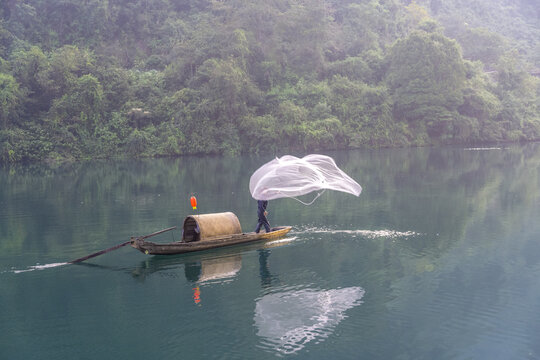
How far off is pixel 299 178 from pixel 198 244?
3209 millimetres

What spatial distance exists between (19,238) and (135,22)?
5629 centimetres

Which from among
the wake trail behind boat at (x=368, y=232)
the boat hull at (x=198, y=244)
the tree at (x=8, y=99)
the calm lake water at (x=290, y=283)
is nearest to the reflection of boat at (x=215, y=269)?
the calm lake water at (x=290, y=283)

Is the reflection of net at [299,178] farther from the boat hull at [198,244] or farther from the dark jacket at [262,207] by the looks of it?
the boat hull at [198,244]

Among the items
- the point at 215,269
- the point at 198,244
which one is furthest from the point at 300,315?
the point at 198,244

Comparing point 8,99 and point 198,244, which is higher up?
point 8,99

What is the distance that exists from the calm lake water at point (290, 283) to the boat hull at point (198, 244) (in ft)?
0.90

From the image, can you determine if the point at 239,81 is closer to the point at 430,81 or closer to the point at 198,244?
the point at 430,81

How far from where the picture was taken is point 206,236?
13844 mm

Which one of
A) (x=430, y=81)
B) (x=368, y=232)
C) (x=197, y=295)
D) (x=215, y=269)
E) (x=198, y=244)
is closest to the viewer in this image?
(x=197, y=295)

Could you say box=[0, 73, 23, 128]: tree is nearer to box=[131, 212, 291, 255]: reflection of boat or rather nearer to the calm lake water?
the calm lake water

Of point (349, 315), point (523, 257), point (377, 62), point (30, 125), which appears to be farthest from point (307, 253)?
point (377, 62)

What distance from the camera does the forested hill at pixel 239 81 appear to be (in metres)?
49.8

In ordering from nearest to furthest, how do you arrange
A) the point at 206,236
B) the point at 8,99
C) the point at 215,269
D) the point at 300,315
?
the point at 300,315
the point at 215,269
the point at 206,236
the point at 8,99

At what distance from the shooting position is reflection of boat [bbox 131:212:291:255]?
1310 centimetres
